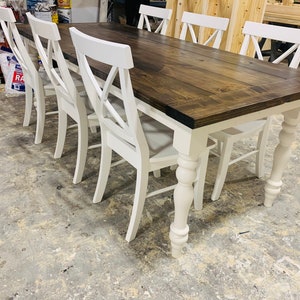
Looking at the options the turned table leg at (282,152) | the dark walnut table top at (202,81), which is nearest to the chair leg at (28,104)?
the dark walnut table top at (202,81)

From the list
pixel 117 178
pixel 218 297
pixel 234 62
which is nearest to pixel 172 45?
pixel 234 62

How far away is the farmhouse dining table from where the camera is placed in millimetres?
1162

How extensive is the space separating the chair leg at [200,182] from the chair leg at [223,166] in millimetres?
128

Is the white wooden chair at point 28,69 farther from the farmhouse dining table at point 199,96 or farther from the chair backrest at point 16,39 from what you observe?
the farmhouse dining table at point 199,96

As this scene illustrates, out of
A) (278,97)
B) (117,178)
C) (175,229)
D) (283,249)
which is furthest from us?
(117,178)

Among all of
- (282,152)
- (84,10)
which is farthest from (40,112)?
(84,10)

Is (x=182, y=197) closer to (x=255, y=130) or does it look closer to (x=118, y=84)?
(x=118, y=84)

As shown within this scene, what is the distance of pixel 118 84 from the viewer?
1.38 meters

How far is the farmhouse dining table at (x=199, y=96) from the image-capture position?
1.16m

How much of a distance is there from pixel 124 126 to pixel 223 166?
0.72 metres

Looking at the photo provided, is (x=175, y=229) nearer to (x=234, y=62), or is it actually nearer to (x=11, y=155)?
(x=234, y=62)

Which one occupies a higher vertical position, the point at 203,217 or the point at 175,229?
the point at 175,229

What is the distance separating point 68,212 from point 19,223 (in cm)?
26

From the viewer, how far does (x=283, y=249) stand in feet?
5.26
